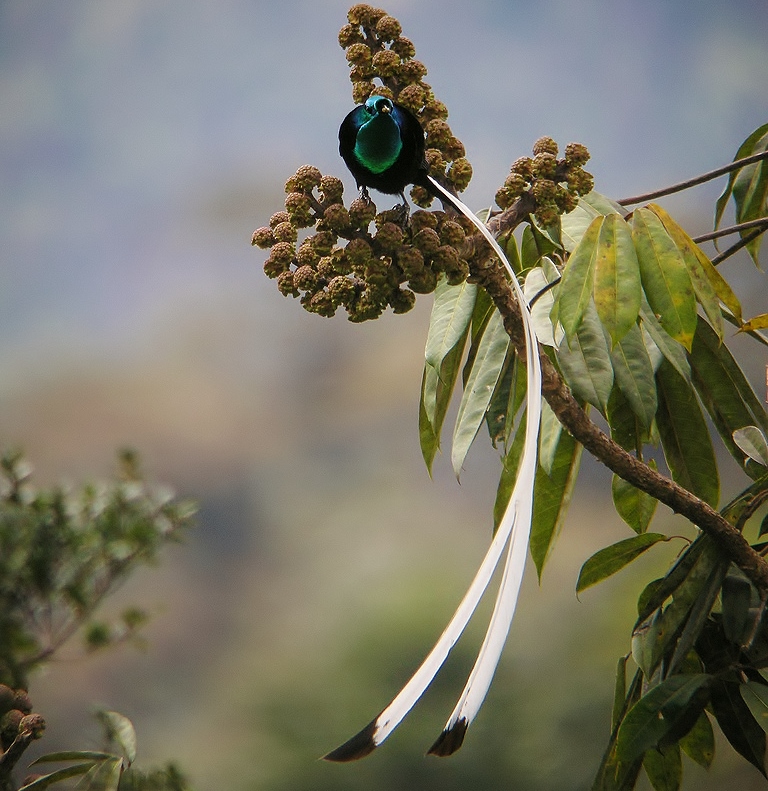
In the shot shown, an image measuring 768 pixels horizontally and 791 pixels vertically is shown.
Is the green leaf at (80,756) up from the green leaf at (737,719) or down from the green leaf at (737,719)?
down

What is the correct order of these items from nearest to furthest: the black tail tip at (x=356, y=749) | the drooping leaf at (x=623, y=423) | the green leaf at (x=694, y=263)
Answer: the black tail tip at (x=356, y=749)
the green leaf at (x=694, y=263)
the drooping leaf at (x=623, y=423)

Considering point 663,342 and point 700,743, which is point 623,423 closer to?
point 663,342

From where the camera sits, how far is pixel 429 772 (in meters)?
2.64

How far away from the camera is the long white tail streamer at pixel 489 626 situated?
0.59 m

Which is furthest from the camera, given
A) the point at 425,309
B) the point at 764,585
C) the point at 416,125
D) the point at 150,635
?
the point at 425,309

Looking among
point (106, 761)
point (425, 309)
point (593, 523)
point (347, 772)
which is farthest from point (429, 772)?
point (106, 761)

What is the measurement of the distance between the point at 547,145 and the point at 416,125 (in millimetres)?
113

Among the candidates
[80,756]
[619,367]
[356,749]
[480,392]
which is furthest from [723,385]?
[80,756]

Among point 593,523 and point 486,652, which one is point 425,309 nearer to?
point 593,523

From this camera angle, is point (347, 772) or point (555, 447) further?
point (347, 772)

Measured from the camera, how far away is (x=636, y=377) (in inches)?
35.8

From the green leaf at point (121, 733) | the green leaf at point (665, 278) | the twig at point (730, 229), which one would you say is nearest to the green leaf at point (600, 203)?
the twig at point (730, 229)

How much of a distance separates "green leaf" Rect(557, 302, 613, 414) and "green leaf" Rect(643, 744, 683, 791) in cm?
41

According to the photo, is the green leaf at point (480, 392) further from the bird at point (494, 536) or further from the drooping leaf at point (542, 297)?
the bird at point (494, 536)
